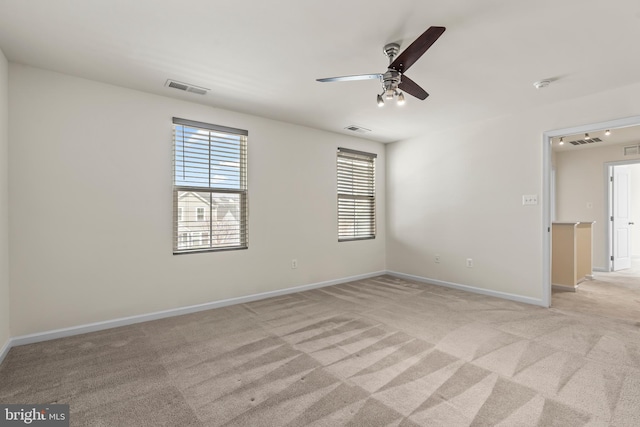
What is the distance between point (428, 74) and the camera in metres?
2.98

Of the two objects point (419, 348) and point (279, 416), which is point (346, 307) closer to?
point (419, 348)

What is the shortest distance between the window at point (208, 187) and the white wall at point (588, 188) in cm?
687

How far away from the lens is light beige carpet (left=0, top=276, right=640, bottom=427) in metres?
1.80

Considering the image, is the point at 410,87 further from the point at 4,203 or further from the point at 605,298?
the point at 605,298

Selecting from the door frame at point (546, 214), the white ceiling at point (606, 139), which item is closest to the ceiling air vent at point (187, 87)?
the door frame at point (546, 214)

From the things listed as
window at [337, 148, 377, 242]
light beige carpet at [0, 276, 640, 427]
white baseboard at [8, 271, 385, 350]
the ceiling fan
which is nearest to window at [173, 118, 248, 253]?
white baseboard at [8, 271, 385, 350]

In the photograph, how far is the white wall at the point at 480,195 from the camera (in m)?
3.88

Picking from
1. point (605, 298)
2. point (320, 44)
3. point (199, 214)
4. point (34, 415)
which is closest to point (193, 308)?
point (199, 214)

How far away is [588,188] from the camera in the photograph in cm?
637

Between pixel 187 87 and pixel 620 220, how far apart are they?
8.40m

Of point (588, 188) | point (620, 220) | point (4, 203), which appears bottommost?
point (620, 220)

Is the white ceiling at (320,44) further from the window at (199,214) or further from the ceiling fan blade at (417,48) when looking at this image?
the window at (199,214)

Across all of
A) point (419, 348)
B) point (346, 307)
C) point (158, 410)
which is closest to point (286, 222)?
point (346, 307)

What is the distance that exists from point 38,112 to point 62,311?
1904 millimetres
